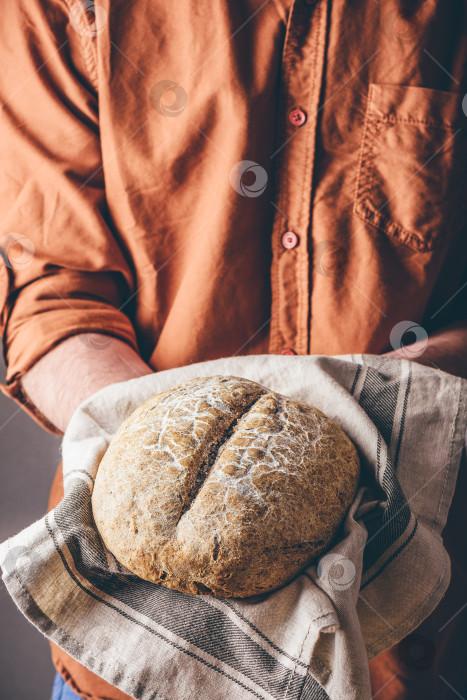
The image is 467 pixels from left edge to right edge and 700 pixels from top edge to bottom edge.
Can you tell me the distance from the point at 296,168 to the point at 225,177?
0.47 ft

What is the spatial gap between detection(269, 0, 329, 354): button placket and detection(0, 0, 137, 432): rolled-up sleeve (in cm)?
34

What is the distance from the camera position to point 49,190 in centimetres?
104

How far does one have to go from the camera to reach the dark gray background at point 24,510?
68.9 inches

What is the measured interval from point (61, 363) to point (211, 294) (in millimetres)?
331

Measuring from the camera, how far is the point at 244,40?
97 cm

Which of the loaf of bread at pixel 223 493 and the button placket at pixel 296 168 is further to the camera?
the button placket at pixel 296 168

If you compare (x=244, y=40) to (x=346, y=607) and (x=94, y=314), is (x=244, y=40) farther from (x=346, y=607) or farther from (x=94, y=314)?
(x=346, y=607)

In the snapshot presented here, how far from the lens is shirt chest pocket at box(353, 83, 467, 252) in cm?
101
